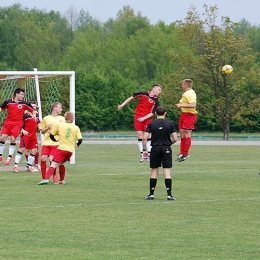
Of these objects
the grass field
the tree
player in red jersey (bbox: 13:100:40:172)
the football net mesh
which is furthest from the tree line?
the grass field

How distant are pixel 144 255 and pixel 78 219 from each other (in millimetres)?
2917

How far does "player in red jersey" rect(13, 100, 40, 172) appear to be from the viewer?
20250 millimetres

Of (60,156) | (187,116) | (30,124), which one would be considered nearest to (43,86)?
(30,124)

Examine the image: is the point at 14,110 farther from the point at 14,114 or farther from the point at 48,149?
the point at 48,149

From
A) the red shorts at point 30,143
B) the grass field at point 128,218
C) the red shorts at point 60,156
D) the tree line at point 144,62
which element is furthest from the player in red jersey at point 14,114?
the tree line at point 144,62

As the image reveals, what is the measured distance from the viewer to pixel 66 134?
53.7 feet

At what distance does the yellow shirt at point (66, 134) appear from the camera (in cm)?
1633

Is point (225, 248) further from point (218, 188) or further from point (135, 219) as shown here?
point (218, 188)

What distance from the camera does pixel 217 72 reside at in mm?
56188

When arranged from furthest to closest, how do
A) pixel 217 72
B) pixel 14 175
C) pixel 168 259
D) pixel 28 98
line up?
pixel 217 72
pixel 28 98
pixel 14 175
pixel 168 259

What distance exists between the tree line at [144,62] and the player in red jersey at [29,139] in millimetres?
34819

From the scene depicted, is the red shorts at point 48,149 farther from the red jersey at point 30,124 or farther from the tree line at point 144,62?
the tree line at point 144,62

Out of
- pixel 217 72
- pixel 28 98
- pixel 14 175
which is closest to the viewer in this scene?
pixel 14 175

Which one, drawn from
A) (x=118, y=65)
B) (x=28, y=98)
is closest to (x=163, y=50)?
(x=118, y=65)
